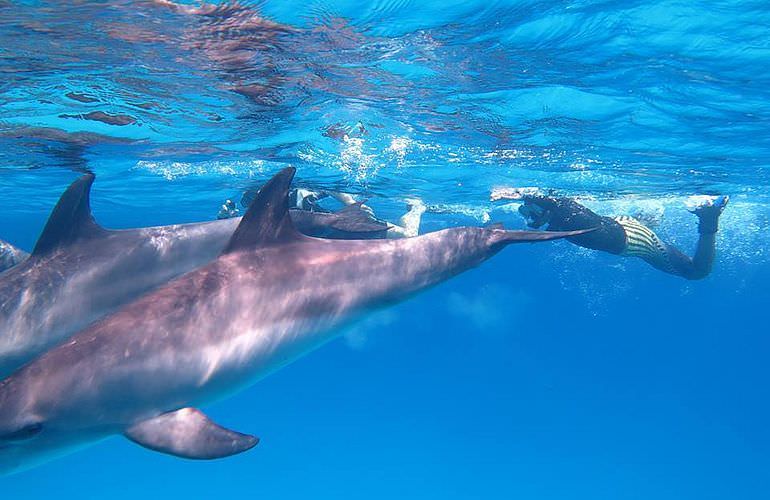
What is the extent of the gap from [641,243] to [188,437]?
11682 millimetres

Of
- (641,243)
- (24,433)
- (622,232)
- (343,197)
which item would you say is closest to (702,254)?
(641,243)

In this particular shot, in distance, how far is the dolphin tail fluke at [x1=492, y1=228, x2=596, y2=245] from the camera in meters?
6.03

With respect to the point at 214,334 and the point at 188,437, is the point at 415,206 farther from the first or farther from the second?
the point at 188,437

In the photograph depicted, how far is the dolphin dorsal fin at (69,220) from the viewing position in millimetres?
6766

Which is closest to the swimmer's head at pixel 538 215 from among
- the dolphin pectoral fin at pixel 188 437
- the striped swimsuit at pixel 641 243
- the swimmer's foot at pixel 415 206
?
the striped swimsuit at pixel 641 243

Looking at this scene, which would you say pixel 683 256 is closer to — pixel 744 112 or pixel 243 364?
pixel 744 112

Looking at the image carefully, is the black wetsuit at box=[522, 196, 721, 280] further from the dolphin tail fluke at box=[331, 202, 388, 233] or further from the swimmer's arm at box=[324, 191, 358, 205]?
the swimmer's arm at box=[324, 191, 358, 205]

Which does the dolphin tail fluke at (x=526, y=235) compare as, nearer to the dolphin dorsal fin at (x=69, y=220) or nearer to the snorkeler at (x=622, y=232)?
the snorkeler at (x=622, y=232)

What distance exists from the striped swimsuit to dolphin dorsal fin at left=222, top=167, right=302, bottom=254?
31.3ft

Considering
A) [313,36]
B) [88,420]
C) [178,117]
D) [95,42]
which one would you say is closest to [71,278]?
[88,420]

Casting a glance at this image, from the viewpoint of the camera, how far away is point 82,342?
489 centimetres

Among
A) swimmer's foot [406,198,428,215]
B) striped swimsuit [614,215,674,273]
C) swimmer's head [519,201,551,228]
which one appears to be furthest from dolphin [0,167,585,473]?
swimmer's foot [406,198,428,215]

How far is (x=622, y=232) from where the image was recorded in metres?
12.7

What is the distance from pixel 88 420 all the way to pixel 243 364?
135 cm
